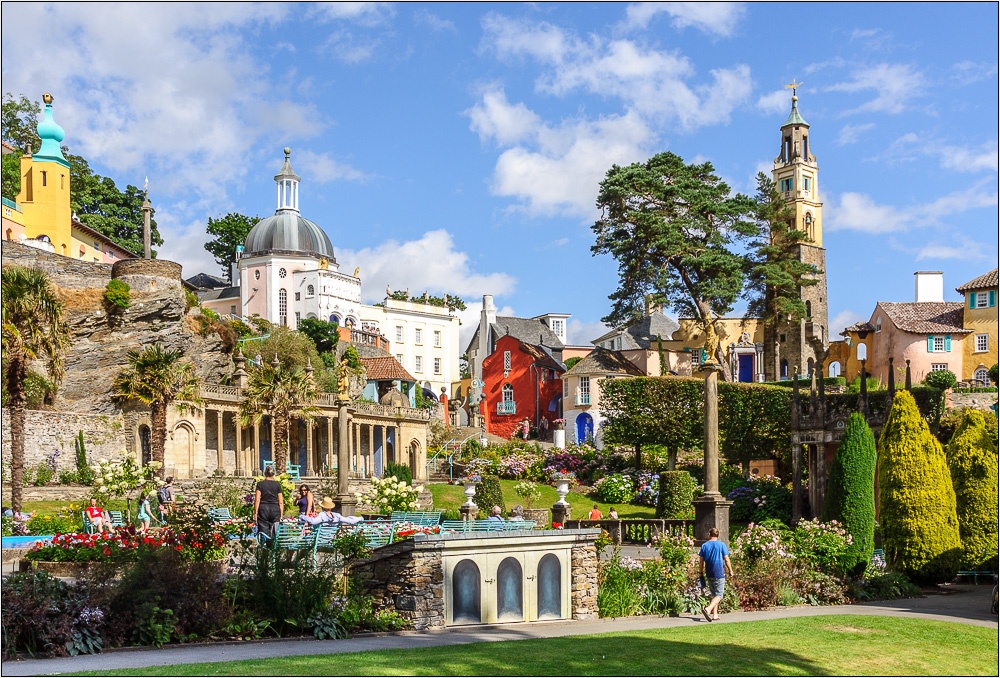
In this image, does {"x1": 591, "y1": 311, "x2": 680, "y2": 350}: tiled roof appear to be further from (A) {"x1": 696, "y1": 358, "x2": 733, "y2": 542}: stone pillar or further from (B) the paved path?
(B) the paved path

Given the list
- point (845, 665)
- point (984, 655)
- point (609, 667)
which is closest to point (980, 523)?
point (984, 655)

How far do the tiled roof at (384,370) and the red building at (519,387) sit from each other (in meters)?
8.16

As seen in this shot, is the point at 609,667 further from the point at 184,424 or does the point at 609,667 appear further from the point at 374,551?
the point at 184,424

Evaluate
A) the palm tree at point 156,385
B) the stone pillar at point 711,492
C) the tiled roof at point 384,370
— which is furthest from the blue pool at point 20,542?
the tiled roof at point 384,370

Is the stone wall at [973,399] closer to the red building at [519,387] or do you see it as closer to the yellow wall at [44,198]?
the red building at [519,387]

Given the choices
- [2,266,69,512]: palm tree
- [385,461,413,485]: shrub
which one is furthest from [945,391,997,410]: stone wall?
[2,266,69,512]: palm tree

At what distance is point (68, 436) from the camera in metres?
45.4

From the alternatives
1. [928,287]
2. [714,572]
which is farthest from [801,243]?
[714,572]

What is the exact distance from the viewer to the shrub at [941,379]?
5858 cm

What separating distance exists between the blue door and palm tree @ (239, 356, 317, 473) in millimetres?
23542

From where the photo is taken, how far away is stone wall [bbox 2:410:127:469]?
4362cm

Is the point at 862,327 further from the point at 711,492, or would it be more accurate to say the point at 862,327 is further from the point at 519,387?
the point at 711,492

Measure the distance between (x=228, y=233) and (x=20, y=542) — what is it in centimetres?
7346

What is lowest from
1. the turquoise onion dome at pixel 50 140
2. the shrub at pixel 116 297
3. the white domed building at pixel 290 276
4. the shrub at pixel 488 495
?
the shrub at pixel 488 495
